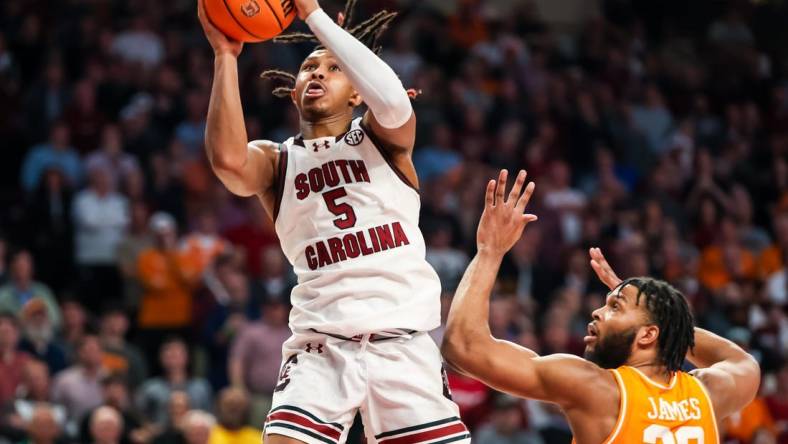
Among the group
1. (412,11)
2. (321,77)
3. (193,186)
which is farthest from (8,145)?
(321,77)

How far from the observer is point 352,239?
4.82 meters

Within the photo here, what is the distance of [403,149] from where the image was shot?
4.95 metres

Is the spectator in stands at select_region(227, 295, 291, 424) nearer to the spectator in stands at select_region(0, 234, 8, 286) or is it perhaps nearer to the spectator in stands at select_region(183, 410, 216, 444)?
the spectator in stands at select_region(183, 410, 216, 444)

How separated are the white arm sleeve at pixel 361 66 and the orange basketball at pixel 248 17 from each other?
0.12 metres

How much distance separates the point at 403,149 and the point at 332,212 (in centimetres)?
37

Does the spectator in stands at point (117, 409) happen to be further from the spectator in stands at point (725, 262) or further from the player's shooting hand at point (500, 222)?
the spectator in stands at point (725, 262)

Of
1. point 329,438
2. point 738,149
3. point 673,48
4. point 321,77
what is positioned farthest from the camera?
point 673,48

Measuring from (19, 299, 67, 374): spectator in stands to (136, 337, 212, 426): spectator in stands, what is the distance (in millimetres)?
684

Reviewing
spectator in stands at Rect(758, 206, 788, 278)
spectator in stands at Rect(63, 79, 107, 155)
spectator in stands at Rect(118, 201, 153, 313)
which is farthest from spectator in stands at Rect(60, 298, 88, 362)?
spectator in stands at Rect(758, 206, 788, 278)

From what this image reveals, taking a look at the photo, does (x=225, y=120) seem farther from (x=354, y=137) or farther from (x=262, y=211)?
(x=262, y=211)

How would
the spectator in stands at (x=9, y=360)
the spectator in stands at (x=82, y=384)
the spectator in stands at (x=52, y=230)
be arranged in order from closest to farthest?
1. the spectator in stands at (x=9, y=360)
2. the spectator in stands at (x=82, y=384)
3. the spectator in stands at (x=52, y=230)

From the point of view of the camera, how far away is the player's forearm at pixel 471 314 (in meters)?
4.70

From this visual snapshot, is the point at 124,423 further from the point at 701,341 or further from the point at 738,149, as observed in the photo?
the point at 738,149

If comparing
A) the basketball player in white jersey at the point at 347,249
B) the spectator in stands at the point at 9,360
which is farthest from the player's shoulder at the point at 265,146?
the spectator in stands at the point at 9,360
